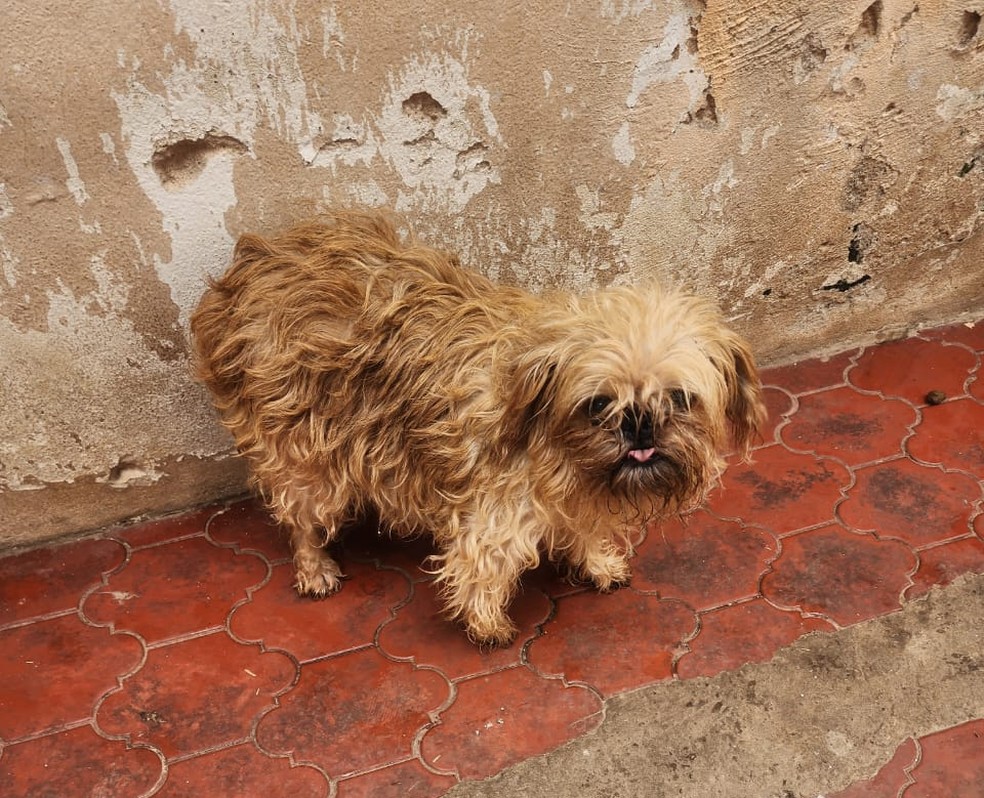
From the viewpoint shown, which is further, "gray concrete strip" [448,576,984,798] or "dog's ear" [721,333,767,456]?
"gray concrete strip" [448,576,984,798]

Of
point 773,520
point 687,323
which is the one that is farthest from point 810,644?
point 687,323

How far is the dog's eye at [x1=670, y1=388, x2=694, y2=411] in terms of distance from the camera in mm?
2541

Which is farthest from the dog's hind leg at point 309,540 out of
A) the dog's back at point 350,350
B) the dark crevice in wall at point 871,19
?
the dark crevice in wall at point 871,19

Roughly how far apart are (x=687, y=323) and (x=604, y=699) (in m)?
1.30

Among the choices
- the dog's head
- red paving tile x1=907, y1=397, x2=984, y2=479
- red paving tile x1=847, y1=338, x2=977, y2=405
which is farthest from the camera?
red paving tile x1=847, y1=338, x2=977, y2=405

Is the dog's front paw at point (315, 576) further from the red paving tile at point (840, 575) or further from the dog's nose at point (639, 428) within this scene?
the red paving tile at point (840, 575)

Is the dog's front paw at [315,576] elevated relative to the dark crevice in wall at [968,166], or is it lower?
lower

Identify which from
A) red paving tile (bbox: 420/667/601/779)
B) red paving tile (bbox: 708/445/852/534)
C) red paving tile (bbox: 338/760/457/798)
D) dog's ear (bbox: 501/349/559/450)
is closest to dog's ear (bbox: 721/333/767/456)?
dog's ear (bbox: 501/349/559/450)

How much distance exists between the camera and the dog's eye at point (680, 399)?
2541mm

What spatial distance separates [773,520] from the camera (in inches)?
146

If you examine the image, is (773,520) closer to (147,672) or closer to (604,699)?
(604,699)

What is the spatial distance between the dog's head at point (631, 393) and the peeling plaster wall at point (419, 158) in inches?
35.0

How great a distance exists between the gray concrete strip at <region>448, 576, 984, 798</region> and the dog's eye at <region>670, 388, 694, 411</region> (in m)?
1.08

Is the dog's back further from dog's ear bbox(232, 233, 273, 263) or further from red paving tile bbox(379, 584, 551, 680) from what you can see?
red paving tile bbox(379, 584, 551, 680)
